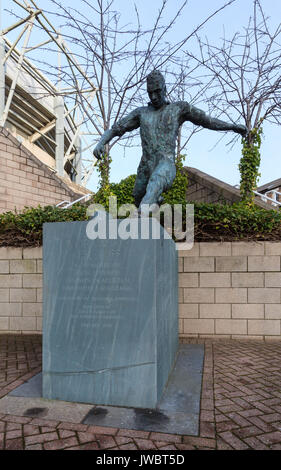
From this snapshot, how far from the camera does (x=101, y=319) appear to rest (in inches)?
114

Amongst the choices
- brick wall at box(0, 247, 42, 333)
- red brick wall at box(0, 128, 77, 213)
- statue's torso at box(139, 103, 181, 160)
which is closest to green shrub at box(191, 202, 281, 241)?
statue's torso at box(139, 103, 181, 160)

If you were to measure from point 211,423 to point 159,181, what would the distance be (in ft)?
8.04

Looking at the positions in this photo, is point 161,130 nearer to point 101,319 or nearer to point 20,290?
point 101,319

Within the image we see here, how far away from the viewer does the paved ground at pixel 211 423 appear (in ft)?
7.14

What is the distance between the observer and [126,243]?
289cm

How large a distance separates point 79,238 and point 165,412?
174 centimetres

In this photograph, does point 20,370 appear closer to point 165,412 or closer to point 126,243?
point 165,412

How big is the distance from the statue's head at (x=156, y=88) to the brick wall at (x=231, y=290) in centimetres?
283

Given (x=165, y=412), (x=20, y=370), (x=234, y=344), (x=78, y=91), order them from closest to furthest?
(x=165, y=412) → (x=20, y=370) → (x=234, y=344) → (x=78, y=91)

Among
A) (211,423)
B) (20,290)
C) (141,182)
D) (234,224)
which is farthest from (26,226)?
(211,423)

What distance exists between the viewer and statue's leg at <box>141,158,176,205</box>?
11.6 feet

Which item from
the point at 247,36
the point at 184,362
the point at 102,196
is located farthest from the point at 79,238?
the point at 247,36

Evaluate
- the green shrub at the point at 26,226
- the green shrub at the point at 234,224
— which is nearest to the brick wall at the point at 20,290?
the green shrub at the point at 26,226
